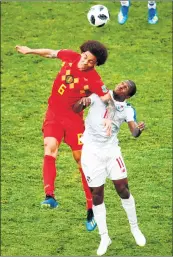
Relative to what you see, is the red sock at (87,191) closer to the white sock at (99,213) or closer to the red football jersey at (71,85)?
the white sock at (99,213)

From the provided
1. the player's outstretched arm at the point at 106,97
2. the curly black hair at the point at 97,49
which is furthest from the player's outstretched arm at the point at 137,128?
the curly black hair at the point at 97,49

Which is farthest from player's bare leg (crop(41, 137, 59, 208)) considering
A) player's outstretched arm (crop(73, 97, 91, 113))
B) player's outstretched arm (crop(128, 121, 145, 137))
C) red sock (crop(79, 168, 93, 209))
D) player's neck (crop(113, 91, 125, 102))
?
player's outstretched arm (crop(128, 121, 145, 137))

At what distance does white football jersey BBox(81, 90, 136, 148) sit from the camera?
13.0 meters

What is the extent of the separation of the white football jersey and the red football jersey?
0.15m

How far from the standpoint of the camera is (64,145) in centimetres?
1991

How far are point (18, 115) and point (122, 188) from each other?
7.98 m

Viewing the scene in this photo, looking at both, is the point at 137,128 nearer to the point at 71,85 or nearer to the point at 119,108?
the point at 119,108

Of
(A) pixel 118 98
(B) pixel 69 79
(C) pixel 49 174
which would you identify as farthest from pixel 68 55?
(C) pixel 49 174

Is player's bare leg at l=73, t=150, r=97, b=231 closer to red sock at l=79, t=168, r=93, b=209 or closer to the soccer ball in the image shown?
red sock at l=79, t=168, r=93, b=209

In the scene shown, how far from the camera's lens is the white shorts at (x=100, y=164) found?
13141 mm

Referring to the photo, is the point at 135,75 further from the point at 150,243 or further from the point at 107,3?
the point at 150,243

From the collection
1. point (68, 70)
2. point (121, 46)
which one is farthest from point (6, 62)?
point (68, 70)

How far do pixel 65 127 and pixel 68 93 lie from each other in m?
0.53

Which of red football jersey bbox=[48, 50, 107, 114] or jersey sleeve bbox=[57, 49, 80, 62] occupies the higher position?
jersey sleeve bbox=[57, 49, 80, 62]
